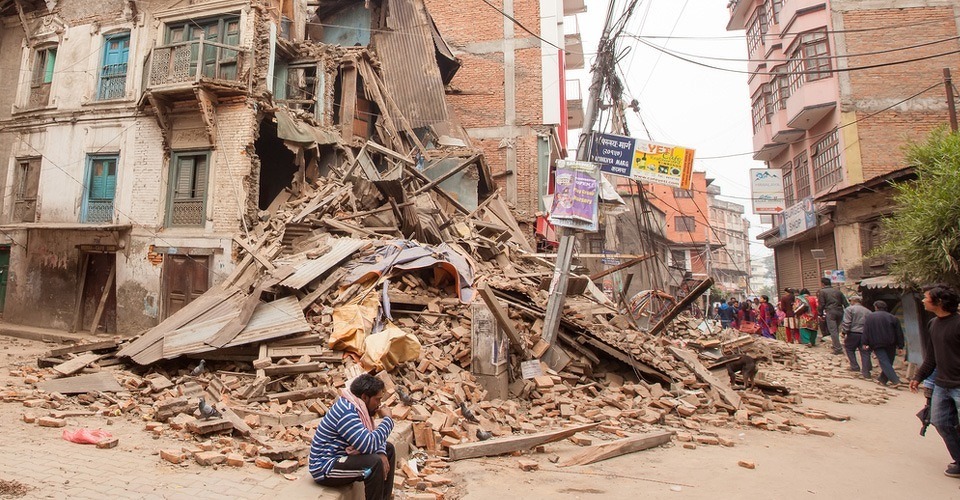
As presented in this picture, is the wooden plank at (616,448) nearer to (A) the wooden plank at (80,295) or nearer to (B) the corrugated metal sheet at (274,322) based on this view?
(B) the corrugated metal sheet at (274,322)

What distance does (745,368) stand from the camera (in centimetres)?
909

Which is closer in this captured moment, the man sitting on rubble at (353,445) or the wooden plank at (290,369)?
the man sitting on rubble at (353,445)

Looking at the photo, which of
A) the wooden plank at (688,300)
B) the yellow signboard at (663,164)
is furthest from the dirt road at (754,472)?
the yellow signboard at (663,164)

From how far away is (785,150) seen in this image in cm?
2591

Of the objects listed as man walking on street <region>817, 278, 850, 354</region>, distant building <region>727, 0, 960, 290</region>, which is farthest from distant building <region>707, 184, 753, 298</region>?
man walking on street <region>817, 278, 850, 354</region>

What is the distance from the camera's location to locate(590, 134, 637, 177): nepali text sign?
8492 millimetres

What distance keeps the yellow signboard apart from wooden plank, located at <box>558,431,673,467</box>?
168 inches

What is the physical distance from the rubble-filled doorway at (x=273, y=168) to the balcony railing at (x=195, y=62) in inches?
108

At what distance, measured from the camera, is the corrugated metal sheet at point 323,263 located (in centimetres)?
904

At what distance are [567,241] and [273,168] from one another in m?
12.0

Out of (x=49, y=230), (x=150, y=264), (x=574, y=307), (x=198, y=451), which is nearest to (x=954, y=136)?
(x=574, y=307)

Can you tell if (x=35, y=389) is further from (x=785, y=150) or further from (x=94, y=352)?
(x=785, y=150)

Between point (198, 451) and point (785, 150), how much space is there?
29527 millimetres

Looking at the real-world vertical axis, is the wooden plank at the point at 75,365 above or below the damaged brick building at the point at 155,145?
below
